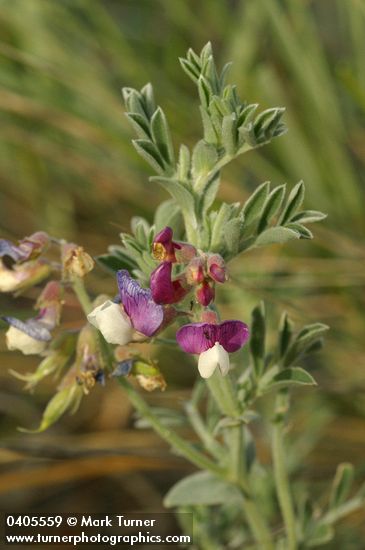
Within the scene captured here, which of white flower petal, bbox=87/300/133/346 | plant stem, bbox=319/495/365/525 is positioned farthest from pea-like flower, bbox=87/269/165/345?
plant stem, bbox=319/495/365/525

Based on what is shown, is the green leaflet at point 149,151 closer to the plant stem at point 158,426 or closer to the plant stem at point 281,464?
the plant stem at point 158,426

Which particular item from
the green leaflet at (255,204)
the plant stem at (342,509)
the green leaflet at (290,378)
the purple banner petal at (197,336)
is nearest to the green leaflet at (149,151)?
the green leaflet at (255,204)

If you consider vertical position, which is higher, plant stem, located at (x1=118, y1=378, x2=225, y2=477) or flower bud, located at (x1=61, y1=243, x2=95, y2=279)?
flower bud, located at (x1=61, y1=243, x2=95, y2=279)

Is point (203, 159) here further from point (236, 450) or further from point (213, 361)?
point (236, 450)

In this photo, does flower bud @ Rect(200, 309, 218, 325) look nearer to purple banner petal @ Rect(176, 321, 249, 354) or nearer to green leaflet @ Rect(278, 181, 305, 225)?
purple banner petal @ Rect(176, 321, 249, 354)

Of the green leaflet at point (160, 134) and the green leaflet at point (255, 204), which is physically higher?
the green leaflet at point (160, 134)

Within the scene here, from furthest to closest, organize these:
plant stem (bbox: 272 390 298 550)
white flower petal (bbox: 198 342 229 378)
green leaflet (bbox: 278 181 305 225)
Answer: plant stem (bbox: 272 390 298 550) < green leaflet (bbox: 278 181 305 225) < white flower petal (bbox: 198 342 229 378)

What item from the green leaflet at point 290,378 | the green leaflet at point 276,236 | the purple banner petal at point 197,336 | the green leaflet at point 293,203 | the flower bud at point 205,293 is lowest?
the purple banner petal at point 197,336
